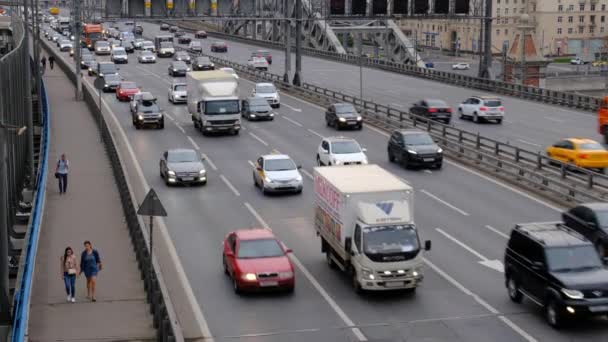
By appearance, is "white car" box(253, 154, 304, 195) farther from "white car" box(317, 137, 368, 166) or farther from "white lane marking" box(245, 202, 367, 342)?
"white lane marking" box(245, 202, 367, 342)

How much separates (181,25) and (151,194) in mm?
176287

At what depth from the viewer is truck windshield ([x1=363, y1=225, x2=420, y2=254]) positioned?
78.1 feet

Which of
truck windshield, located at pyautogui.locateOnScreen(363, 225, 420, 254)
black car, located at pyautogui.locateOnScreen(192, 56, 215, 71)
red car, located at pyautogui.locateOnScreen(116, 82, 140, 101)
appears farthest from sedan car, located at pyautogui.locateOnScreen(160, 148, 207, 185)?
black car, located at pyautogui.locateOnScreen(192, 56, 215, 71)

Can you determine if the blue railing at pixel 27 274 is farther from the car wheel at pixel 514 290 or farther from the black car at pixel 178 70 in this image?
the black car at pixel 178 70

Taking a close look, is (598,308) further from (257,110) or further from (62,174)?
(257,110)

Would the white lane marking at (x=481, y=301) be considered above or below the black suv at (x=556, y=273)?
below

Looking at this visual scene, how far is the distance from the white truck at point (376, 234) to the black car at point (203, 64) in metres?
68.5

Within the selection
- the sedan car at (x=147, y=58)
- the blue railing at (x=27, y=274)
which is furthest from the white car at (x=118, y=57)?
the blue railing at (x=27, y=274)

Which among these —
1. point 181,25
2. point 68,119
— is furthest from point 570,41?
point 68,119

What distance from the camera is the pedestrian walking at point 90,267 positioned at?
76.0 ft

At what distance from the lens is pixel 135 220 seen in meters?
28.0

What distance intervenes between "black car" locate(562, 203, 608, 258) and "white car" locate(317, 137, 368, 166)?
47.1ft

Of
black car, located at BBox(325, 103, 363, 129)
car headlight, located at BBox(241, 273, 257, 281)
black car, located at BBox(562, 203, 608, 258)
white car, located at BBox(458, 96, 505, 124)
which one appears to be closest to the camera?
→ car headlight, located at BBox(241, 273, 257, 281)

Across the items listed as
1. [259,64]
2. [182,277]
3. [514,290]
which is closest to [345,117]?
[182,277]
